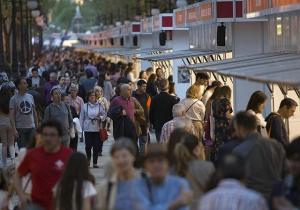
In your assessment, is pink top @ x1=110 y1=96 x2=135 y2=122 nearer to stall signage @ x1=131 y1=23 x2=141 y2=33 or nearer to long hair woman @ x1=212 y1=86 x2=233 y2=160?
long hair woman @ x1=212 y1=86 x2=233 y2=160

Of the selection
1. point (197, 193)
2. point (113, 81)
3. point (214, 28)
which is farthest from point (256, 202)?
point (113, 81)

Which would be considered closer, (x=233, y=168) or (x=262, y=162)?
(x=233, y=168)

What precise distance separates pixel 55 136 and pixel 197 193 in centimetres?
159

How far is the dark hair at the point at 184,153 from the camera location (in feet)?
37.3

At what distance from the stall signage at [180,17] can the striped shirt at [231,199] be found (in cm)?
2360

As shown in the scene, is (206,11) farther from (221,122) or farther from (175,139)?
(175,139)

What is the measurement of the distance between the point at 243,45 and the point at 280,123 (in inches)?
399

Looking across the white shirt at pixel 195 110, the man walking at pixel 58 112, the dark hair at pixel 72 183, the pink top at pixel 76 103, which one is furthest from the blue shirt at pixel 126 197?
the pink top at pixel 76 103

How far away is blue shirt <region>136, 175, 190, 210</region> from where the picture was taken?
394 inches

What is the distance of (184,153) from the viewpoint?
37.7 ft

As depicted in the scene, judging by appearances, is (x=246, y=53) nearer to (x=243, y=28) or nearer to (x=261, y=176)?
(x=243, y=28)

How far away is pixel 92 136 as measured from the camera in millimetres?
22234

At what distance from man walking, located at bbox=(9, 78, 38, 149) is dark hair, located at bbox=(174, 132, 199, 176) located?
9.60 m

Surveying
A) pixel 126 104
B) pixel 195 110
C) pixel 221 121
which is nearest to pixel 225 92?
pixel 221 121
